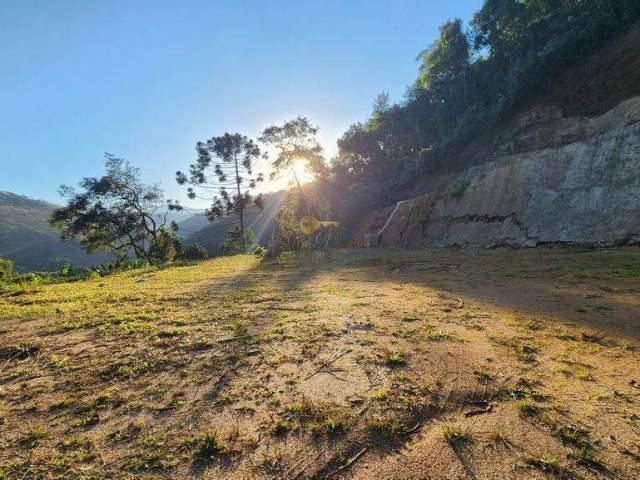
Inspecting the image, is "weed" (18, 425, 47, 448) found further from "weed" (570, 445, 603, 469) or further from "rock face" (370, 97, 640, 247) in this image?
"rock face" (370, 97, 640, 247)

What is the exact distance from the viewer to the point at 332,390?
2.43 metres

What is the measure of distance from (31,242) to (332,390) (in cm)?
16351

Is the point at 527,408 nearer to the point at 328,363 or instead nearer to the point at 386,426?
the point at 386,426

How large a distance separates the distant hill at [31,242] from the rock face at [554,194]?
92.5 meters

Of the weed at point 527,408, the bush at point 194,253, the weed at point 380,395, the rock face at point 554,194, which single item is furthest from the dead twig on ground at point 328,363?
the bush at point 194,253

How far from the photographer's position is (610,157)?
982 cm

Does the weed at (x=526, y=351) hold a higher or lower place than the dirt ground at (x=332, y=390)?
lower

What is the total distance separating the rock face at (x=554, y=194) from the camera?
916 centimetres

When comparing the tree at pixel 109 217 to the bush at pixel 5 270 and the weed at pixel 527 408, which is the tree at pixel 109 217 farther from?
the weed at pixel 527 408

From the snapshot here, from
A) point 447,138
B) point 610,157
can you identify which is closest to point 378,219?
point 447,138

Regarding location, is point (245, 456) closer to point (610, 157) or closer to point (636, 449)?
point (636, 449)

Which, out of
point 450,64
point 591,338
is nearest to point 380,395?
point 591,338

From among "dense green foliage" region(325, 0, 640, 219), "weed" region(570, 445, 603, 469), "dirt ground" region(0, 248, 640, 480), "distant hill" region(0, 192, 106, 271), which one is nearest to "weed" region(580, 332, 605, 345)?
"dirt ground" region(0, 248, 640, 480)

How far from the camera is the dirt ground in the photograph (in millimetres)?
1723
